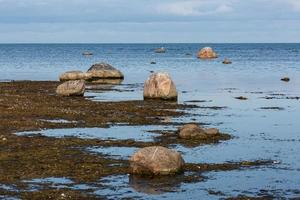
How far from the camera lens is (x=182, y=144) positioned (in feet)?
95.0

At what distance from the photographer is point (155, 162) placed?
22031mm

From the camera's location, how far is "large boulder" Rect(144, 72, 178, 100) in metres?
49.0

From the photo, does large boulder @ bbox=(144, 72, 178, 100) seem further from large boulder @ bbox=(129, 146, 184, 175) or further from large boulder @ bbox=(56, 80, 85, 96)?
large boulder @ bbox=(129, 146, 184, 175)

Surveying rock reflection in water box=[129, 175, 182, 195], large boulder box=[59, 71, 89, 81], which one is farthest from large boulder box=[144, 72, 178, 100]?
rock reflection in water box=[129, 175, 182, 195]

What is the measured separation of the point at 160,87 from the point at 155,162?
2736cm

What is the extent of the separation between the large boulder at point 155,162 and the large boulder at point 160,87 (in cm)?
2658

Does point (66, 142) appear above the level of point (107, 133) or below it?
above

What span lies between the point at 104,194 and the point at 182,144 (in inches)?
388

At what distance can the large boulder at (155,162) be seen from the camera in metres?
22.0

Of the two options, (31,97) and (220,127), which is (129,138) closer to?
(220,127)

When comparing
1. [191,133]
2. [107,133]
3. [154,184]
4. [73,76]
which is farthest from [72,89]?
[154,184]

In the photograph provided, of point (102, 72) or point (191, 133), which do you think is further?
point (102, 72)

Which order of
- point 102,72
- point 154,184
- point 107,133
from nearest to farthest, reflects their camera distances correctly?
point 154,184 < point 107,133 < point 102,72

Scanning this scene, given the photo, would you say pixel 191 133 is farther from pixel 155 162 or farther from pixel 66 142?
pixel 155 162
